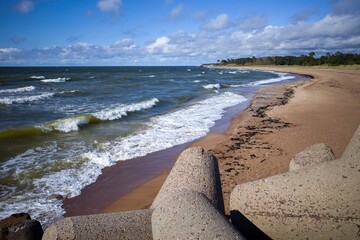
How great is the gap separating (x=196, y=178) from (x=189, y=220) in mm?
1588

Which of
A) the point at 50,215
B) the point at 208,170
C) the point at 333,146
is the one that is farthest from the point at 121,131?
the point at 208,170

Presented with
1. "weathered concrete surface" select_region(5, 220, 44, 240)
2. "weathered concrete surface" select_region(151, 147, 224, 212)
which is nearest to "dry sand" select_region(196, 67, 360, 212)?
"weathered concrete surface" select_region(151, 147, 224, 212)

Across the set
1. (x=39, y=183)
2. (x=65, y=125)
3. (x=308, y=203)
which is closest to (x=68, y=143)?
(x=65, y=125)

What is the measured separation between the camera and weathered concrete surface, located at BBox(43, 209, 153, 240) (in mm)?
3404

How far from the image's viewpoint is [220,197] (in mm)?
4426

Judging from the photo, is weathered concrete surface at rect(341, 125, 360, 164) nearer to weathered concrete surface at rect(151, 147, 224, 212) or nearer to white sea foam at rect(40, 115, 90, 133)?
weathered concrete surface at rect(151, 147, 224, 212)

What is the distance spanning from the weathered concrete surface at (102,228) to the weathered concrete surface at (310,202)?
4.32ft

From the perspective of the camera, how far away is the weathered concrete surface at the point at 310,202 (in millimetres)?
3336

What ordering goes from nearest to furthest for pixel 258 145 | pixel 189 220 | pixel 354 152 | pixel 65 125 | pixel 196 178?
1. pixel 189 220
2. pixel 354 152
3. pixel 196 178
4. pixel 258 145
5. pixel 65 125

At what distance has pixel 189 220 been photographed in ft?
9.68

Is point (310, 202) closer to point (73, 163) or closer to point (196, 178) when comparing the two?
point (196, 178)

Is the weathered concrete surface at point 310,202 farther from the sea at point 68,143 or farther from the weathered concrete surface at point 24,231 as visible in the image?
the sea at point 68,143

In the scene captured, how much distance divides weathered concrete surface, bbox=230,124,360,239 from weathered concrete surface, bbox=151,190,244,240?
90 centimetres

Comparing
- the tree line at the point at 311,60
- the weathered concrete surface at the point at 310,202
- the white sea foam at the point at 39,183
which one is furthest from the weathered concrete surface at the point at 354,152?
the tree line at the point at 311,60
